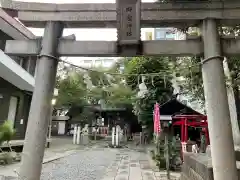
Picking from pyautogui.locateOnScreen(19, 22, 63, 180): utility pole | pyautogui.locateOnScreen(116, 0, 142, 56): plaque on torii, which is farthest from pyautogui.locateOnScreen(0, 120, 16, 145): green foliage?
pyautogui.locateOnScreen(116, 0, 142, 56): plaque on torii

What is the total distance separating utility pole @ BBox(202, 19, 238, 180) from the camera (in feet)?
13.5

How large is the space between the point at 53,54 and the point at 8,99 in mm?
10904

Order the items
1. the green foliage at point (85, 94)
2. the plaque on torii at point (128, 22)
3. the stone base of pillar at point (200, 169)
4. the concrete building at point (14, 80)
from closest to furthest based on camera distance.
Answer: the stone base of pillar at point (200, 169) → the plaque on torii at point (128, 22) → the concrete building at point (14, 80) → the green foliage at point (85, 94)

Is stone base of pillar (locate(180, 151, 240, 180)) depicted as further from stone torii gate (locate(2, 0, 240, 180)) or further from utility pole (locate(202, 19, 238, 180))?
stone torii gate (locate(2, 0, 240, 180))

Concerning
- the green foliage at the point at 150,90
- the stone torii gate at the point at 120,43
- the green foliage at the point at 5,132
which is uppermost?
the green foliage at the point at 150,90

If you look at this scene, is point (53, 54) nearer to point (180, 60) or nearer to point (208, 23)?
point (208, 23)

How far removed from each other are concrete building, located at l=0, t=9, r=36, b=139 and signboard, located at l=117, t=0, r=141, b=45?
27.3 feet

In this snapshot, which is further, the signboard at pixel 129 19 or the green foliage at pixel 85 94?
the green foliage at pixel 85 94

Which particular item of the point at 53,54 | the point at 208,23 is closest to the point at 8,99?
the point at 53,54

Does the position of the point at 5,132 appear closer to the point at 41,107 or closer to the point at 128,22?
the point at 41,107

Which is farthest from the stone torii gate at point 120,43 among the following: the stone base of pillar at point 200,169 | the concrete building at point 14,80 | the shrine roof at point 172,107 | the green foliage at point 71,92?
the green foliage at point 71,92

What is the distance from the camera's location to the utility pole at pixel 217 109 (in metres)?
4.11

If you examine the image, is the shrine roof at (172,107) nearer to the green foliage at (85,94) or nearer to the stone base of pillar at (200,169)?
the green foliage at (85,94)

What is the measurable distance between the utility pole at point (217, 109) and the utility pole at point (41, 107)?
288 cm
